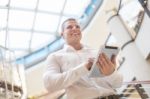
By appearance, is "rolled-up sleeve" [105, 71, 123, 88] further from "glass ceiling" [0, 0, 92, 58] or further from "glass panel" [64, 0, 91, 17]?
"glass panel" [64, 0, 91, 17]

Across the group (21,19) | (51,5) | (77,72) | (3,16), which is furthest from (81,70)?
(21,19)

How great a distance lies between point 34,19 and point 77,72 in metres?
11.4

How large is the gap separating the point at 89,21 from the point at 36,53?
3679 millimetres

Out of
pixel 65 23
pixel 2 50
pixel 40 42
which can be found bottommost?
pixel 65 23

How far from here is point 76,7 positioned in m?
13.5

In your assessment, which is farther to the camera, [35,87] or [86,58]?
[35,87]

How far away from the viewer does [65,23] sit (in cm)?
310

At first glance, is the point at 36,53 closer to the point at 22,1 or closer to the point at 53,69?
the point at 22,1

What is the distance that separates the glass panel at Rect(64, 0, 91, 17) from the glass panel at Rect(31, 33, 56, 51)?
1.54 meters

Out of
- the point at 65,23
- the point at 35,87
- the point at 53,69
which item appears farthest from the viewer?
the point at 35,87

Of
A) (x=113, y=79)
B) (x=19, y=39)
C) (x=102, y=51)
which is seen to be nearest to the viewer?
(x=102, y=51)

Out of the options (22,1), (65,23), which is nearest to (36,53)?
(22,1)

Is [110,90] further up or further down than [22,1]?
further down

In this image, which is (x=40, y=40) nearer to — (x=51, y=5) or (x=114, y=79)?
(x=51, y=5)
